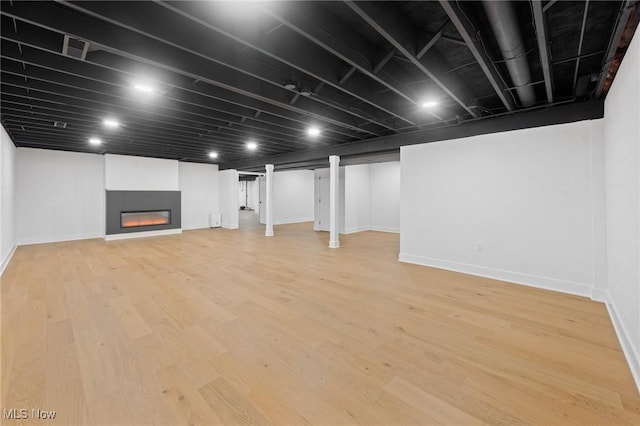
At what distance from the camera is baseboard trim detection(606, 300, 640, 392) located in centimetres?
181

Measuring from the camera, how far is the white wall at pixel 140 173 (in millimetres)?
7484

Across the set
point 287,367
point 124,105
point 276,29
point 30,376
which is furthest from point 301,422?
point 124,105

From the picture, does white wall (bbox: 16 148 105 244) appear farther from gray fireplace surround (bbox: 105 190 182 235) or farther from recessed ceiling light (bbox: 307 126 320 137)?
recessed ceiling light (bbox: 307 126 320 137)

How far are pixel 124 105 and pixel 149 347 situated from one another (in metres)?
3.16

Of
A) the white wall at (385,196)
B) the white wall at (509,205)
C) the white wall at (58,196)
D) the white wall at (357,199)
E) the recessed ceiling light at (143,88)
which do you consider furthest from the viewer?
the white wall at (385,196)

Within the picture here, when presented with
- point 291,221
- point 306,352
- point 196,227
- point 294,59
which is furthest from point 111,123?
point 291,221

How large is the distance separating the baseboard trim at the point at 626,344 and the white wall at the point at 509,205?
835 millimetres

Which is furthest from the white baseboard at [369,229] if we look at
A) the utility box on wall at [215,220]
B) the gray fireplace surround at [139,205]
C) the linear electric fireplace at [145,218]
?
the linear electric fireplace at [145,218]

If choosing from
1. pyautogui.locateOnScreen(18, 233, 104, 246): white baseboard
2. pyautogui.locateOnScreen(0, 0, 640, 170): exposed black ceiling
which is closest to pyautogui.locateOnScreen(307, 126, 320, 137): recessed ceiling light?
pyautogui.locateOnScreen(0, 0, 640, 170): exposed black ceiling

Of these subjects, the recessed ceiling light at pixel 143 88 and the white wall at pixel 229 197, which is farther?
the white wall at pixel 229 197

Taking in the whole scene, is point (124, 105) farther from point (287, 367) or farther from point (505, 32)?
point (505, 32)

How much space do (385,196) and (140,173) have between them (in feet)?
25.6

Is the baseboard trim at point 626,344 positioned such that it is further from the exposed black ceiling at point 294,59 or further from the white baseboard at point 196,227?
the white baseboard at point 196,227

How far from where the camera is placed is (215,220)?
10.2 m
